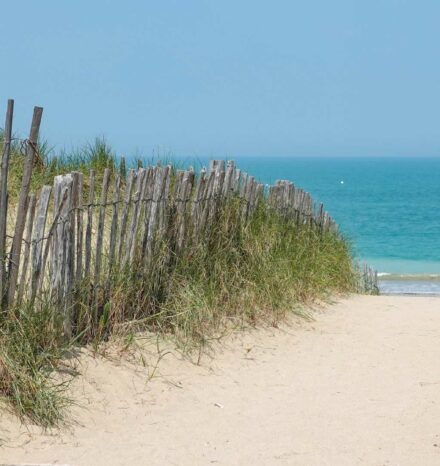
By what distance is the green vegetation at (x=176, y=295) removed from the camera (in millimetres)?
5508

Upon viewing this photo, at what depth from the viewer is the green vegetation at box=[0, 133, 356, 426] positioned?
5508 millimetres

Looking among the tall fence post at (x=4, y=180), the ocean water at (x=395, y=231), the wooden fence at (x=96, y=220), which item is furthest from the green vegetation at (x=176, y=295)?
the ocean water at (x=395, y=231)

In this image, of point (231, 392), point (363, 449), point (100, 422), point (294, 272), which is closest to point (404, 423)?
point (363, 449)

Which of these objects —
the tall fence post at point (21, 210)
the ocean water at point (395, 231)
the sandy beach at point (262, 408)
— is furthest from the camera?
the ocean water at point (395, 231)

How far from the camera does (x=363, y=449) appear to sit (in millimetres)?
5258

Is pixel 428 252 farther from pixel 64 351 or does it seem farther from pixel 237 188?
pixel 64 351

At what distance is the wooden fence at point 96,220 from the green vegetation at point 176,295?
0.31 feet

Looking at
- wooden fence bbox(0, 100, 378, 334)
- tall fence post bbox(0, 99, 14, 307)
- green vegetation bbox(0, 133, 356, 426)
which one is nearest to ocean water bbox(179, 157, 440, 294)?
green vegetation bbox(0, 133, 356, 426)

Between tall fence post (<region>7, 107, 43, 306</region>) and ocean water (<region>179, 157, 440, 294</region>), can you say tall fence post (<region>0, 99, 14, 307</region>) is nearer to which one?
tall fence post (<region>7, 107, 43, 306</region>)

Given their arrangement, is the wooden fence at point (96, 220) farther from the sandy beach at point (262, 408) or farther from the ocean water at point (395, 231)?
the ocean water at point (395, 231)

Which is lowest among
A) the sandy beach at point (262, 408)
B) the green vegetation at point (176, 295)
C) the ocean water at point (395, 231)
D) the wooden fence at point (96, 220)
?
the ocean water at point (395, 231)

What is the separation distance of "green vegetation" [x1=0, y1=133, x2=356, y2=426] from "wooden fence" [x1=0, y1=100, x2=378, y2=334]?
96 mm

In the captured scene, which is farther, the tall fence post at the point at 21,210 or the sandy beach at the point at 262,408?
the tall fence post at the point at 21,210

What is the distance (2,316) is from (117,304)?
135cm
